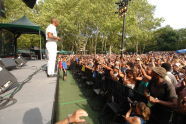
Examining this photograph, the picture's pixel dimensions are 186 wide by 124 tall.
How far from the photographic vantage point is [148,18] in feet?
147

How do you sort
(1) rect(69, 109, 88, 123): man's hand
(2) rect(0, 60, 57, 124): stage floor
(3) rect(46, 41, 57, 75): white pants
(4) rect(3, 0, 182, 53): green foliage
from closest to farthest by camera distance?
(1) rect(69, 109, 88, 123): man's hand → (2) rect(0, 60, 57, 124): stage floor → (3) rect(46, 41, 57, 75): white pants → (4) rect(3, 0, 182, 53): green foliage

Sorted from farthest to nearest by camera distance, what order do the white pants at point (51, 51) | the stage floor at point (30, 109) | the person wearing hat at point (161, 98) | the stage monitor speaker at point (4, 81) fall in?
the white pants at point (51, 51)
the person wearing hat at point (161, 98)
the stage monitor speaker at point (4, 81)
the stage floor at point (30, 109)

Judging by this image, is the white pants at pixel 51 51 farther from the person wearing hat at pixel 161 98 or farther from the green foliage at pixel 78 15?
the green foliage at pixel 78 15

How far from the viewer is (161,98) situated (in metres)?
3.02

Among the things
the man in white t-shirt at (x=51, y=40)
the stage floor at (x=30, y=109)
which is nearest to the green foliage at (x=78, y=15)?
the man in white t-shirt at (x=51, y=40)

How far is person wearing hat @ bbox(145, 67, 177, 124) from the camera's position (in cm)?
283

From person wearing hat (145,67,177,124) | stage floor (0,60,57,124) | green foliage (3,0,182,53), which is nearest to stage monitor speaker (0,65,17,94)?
stage floor (0,60,57,124)

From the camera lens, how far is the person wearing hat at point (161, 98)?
9.29 ft

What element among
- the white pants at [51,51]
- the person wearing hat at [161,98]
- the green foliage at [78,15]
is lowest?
the person wearing hat at [161,98]

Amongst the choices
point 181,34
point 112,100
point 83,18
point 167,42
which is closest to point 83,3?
point 83,18

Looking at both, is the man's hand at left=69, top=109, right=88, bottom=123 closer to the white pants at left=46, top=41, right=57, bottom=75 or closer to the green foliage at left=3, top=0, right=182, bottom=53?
the white pants at left=46, top=41, right=57, bottom=75

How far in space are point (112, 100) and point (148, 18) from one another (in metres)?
43.7

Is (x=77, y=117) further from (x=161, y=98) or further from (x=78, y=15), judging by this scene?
(x=78, y=15)

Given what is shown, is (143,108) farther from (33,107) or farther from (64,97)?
(64,97)
